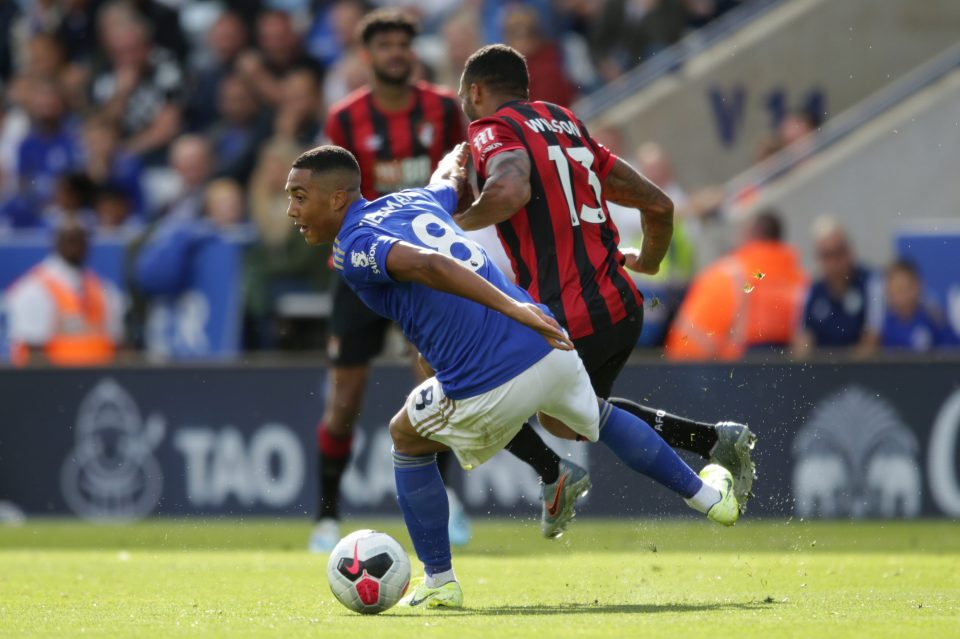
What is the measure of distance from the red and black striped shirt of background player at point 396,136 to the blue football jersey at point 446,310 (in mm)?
3208

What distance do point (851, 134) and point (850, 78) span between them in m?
Result: 1.10

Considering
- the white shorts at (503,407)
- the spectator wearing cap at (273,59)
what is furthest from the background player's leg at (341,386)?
the spectator wearing cap at (273,59)

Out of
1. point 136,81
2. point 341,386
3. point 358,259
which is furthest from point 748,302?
point 136,81

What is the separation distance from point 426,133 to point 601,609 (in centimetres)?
399

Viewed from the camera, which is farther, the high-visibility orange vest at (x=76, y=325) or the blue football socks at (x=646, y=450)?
the high-visibility orange vest at (x=76, y=325)

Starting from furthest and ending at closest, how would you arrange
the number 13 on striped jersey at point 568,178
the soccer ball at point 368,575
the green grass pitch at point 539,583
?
the number 13 on striped jersey at point 568,178 < the soccer ball at point 368,575 < the green grass pitch at point 539,583

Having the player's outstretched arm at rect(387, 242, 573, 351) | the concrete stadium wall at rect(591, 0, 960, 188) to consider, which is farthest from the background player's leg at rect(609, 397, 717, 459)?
the concrete stadium wall at rect(591, 0, 960, 188)

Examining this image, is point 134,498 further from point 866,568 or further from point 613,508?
point 866,568

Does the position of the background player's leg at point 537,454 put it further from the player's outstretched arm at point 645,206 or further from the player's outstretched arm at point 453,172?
the player's outstretched arm at point 453,172

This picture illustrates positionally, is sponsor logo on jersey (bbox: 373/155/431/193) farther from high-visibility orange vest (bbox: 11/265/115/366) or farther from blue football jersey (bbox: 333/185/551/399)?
high-visibility orange vest (bbox: 11/265/115/366)

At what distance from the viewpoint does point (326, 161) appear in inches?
256

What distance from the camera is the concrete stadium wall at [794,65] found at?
573 inches

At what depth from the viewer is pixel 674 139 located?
1491cm

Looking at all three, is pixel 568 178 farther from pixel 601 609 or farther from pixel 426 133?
pixel 426 133
